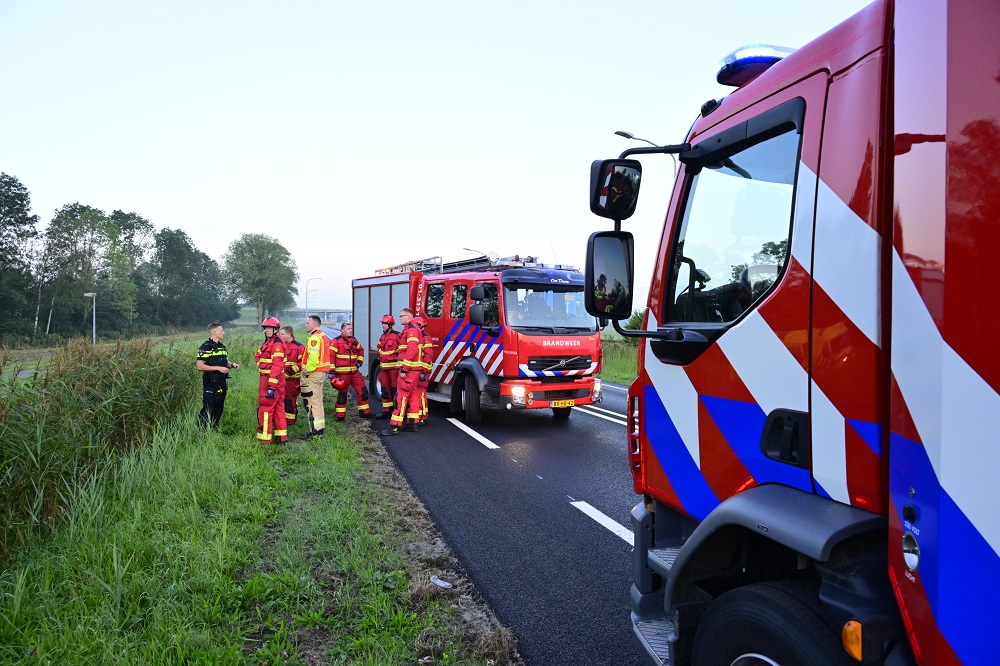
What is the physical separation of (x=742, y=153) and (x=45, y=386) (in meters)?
6.02

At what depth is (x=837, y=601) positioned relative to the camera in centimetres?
149

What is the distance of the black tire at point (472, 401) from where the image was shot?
9.23m

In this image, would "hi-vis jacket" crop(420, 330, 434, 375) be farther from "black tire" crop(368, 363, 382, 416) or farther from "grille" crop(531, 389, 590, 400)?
"black tire" crop(368, 363, 382, 416)

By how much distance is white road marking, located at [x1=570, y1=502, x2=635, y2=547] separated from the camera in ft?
15.3

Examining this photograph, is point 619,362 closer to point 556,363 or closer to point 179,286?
point 556,363

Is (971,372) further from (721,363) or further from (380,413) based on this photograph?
(380,413)

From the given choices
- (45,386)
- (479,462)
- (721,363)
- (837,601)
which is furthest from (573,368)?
(837,601)

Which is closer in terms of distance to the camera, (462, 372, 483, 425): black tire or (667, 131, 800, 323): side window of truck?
(667, 131, 800, 323): side window of truck

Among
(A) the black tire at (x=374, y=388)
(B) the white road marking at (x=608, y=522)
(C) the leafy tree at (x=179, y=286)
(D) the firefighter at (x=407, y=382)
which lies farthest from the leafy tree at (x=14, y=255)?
(B) the white road marking at (x=608, y=522)

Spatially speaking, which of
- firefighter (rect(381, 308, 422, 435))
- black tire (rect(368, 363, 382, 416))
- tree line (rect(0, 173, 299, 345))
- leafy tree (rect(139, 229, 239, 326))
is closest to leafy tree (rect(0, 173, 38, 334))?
tree line (rect(0, 173, 299, 345))

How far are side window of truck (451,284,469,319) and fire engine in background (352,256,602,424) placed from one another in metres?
0.02

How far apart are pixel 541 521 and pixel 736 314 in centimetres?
346

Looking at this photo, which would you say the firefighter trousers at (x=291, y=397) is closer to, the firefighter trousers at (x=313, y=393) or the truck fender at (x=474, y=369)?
the firefighter trousers at (x=313, y=393)

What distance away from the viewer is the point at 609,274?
2.25m
